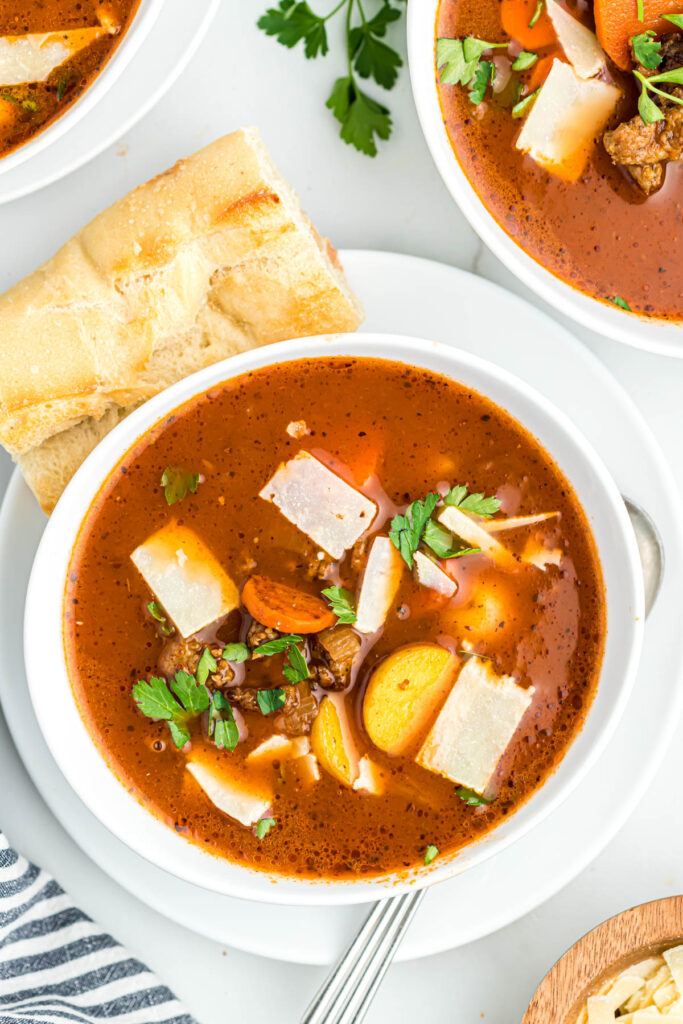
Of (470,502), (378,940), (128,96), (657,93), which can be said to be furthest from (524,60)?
(378,940)

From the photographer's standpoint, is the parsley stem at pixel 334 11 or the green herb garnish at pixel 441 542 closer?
the green herb garnish at pixel 441 542

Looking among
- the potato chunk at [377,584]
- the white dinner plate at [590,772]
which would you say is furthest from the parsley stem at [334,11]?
the potato chunk at [377,584]

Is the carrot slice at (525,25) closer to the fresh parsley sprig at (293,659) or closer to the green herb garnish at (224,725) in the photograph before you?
the fresh parsley sprig at (293,659)

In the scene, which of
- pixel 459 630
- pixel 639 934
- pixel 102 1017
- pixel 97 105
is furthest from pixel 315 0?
pixel 102 1017

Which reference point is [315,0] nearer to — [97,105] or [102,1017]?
[97,105]

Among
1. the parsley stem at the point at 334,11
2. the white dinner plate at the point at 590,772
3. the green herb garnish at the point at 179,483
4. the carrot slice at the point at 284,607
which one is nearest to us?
the carrot slice at the point at 284,607

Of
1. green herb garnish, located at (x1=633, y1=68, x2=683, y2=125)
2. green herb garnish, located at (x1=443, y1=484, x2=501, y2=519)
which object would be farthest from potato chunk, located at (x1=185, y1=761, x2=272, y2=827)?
green herb garnish, located at (x1=633, y1=68, x2=683, y2=125)
